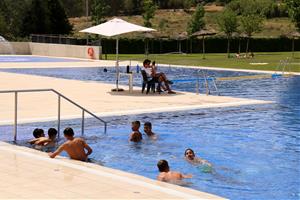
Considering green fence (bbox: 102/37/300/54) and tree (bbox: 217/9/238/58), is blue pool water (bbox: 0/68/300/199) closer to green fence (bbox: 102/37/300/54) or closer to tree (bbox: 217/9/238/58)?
tree (bbox: 217/9/238/58)

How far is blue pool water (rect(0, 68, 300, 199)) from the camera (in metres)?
9.67

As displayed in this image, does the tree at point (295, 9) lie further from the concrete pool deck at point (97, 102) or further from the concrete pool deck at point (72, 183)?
the concrete pool deck at point (72, 183)

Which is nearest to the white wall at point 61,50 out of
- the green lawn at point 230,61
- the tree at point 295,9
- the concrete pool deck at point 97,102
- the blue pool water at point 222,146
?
the green lawn at point 230,61

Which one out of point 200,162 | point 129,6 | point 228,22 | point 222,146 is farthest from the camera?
point 129,6

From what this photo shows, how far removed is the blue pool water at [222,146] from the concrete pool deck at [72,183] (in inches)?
56.1

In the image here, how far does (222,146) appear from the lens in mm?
12742

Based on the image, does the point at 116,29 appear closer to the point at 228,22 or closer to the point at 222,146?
the point at 222,146

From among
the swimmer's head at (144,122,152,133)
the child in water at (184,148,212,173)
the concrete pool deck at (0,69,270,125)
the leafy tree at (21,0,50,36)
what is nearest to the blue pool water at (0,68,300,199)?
the child in water at (184,148,212,173)

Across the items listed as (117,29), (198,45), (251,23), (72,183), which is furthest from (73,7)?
(72,183)

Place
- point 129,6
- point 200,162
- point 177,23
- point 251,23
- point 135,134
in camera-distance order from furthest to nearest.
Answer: point 129,6, point 177,23, point 251,23, point 135,134, point 200,162

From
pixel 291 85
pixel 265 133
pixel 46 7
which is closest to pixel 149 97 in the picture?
pixel 265 133

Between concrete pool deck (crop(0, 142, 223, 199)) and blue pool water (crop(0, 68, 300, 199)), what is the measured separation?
4.67 ft

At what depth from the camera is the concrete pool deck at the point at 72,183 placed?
7258 mm

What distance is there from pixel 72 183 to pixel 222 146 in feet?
18.0
